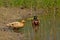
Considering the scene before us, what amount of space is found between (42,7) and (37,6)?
319mm

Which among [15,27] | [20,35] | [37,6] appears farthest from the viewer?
[37,6]

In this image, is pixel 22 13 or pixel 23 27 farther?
pixel 22 13

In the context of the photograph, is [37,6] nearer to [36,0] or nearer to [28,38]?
[36,0]

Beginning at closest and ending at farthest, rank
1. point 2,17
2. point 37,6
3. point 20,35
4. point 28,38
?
point 28,38 < point 20,35 < point 2,17 < point 37,6

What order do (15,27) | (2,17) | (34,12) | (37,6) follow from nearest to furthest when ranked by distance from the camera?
(15,27)
(2,17)
(34,12)
(37,6)

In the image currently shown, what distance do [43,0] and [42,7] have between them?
11.8 inches

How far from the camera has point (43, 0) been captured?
10820 millimetres

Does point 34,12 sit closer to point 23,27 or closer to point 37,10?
point 37,10

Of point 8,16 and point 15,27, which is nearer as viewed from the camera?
point 15,27

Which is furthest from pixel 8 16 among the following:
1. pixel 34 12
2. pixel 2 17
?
pixel 34 12

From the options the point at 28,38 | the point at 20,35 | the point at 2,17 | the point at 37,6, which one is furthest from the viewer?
the point at 37,6

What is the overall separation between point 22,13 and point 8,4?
102cm

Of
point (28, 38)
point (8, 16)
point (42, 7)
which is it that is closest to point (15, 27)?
point (28, 38)

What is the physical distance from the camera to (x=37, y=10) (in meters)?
10.9
